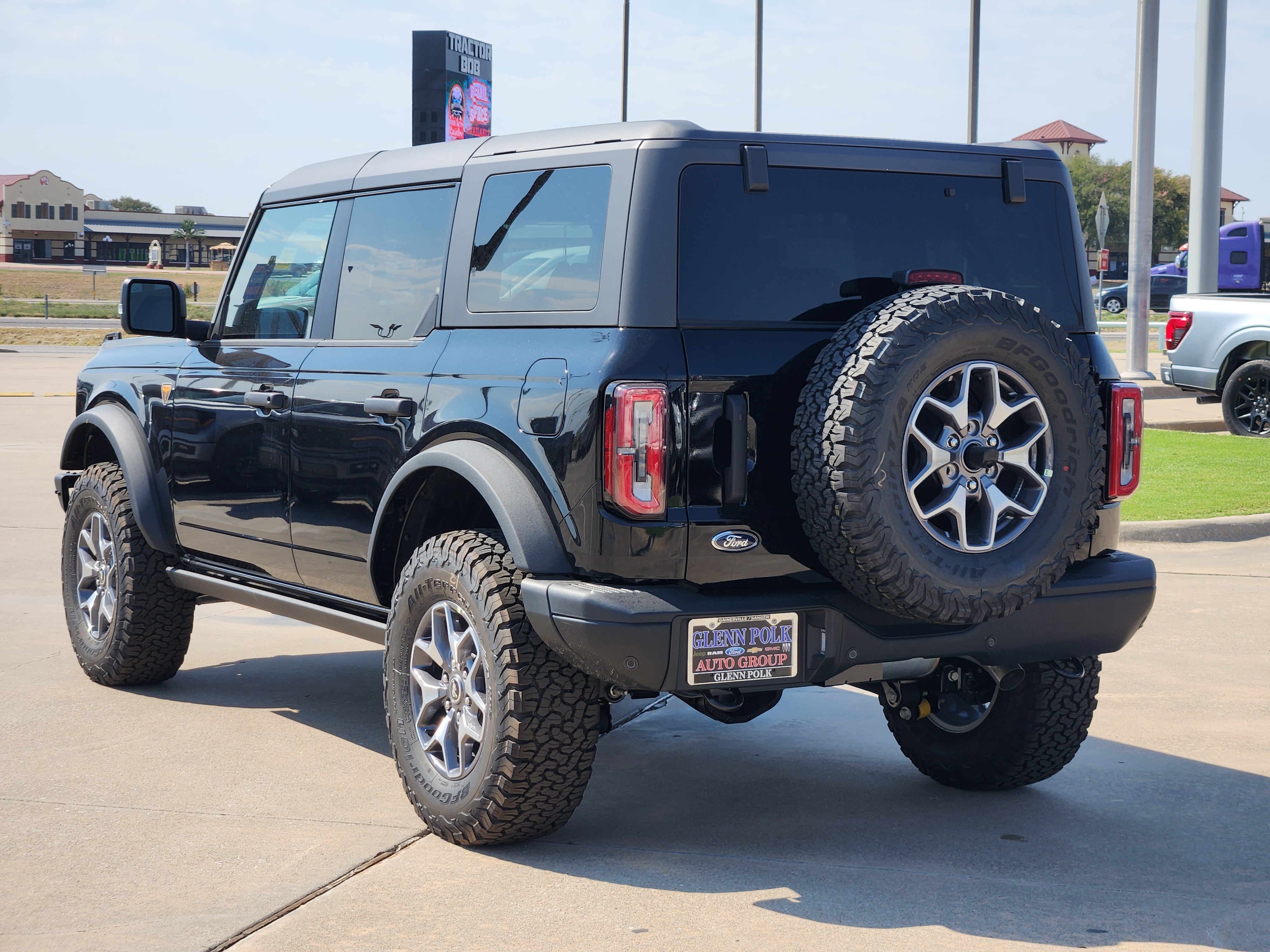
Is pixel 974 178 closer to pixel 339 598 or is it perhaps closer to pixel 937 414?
pixel 937 414

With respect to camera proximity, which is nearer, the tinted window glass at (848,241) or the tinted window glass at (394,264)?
the tinted window glass at (848,241)

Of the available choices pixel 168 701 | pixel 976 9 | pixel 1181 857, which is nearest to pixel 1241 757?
pixel 1181 857

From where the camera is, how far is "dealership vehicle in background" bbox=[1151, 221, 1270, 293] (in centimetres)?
2366

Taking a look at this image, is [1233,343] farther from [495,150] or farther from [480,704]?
[480,704]

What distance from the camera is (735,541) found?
3.91m

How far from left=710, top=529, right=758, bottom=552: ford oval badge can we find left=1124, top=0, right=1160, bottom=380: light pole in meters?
18.0

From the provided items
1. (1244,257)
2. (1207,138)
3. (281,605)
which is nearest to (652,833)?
(281,605)

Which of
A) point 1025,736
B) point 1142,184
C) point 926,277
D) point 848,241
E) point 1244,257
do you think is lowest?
point 1025,736

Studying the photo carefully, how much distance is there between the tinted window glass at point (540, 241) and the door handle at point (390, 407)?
35 cm

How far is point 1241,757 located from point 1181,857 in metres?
1.19

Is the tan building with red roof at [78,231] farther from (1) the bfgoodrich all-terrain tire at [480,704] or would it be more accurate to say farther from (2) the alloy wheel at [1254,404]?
(1) the bfgoodrich all-terrain tire at [480,704]

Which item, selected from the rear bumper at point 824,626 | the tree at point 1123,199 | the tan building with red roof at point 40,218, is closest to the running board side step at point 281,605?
the rear bumper at point 824,626

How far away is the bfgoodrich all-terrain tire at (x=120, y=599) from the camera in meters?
6.06

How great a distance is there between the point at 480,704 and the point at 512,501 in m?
0.62
